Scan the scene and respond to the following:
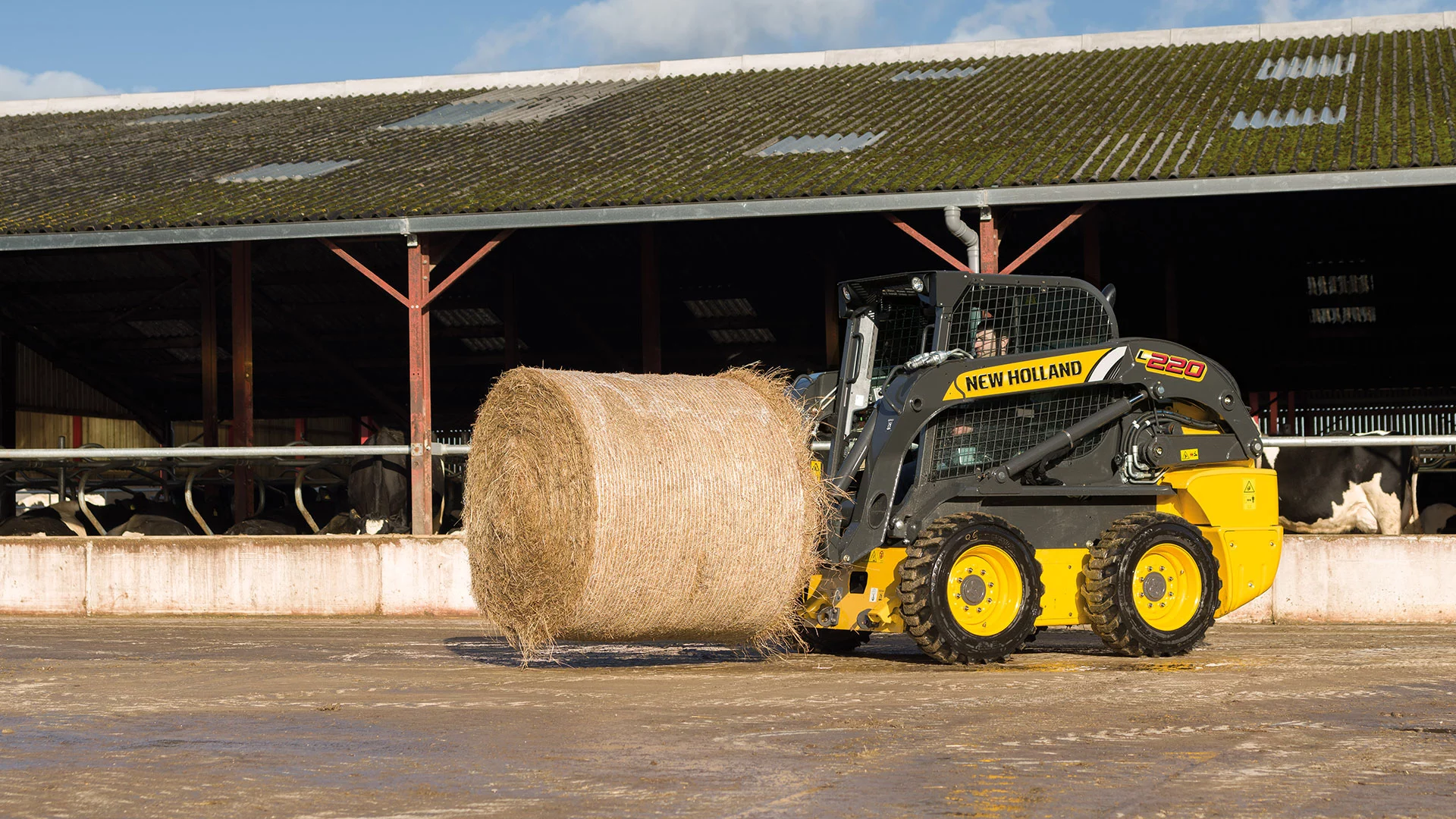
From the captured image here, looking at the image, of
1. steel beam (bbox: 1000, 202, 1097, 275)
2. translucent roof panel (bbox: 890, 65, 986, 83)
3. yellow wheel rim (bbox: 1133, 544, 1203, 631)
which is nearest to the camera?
yellow wheel rim (bbox: 1133, 544, 1203, 631)

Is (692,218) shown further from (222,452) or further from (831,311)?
(831,311)

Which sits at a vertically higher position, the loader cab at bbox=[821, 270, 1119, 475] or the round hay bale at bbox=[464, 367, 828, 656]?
the loader cab at bbox=[821, 270, 1119, 475]

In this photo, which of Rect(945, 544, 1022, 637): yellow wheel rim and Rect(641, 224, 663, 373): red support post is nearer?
Rect(945, 544, 1022, 637): yellow wheel rim

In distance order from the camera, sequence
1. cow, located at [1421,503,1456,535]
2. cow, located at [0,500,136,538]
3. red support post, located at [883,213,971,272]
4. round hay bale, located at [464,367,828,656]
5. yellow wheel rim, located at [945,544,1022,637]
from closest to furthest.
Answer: round hay bale, located at [464,367,828,656], yellow wheel rim, located at [945,544,1022,637], red support post, located at [883,213,971,272], cow, located at [1421,503,1456,535], cow, located at [0,500,136,538]

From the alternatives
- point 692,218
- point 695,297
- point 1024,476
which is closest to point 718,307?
point 695,297

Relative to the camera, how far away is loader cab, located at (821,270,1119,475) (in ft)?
33.6

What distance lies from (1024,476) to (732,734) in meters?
3.62

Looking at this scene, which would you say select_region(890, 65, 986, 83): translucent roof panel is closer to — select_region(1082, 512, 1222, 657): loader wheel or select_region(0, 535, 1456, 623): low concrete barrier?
select_region(0, 535, 1456, 623): low concrete barrier

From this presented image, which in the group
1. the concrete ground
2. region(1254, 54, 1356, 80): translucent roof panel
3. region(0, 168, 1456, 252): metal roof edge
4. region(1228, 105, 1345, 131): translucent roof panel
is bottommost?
the concrete ground

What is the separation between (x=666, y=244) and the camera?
22188 mm

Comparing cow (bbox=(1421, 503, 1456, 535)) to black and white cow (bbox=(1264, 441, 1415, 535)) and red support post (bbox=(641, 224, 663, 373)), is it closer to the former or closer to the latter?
black and white cow (bbox=(1264, 441, 1415, 535))

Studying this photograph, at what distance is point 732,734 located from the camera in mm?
7352

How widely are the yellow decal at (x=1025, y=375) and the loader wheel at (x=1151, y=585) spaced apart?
979mm

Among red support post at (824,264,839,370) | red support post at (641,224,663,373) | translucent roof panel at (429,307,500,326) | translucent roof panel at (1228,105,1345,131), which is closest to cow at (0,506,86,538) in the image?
translucent roof panel at (429,307,500,326)
